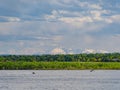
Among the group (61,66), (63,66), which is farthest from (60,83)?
(61,66)

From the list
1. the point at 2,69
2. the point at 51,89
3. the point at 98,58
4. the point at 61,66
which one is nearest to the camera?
the point at 51,89

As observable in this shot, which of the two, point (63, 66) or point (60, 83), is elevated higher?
point (63, 66)

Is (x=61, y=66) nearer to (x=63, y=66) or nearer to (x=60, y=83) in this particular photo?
(x=63, y=66)

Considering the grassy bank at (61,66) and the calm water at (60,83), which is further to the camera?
the grassy bank at (61,66)

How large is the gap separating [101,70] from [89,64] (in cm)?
1326

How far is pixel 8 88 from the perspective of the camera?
72.9 m

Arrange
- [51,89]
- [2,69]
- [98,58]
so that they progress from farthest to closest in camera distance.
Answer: [98,58] < [2,69] < [51,89]

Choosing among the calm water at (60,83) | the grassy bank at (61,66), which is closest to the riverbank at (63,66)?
the grassy bank at (61,66)

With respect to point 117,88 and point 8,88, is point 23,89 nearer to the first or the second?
point 8,88

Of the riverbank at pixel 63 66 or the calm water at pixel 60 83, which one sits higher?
the riverbank at pixel 63 66

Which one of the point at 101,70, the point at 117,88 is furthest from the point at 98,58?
the point at 117,88

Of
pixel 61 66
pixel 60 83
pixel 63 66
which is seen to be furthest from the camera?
pixel 61 66

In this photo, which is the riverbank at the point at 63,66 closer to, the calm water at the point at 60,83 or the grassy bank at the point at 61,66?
the grassy bank at the point at 61,66

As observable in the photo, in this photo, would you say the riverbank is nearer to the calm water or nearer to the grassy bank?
the grassy bank
